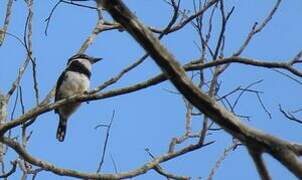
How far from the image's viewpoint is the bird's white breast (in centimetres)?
580

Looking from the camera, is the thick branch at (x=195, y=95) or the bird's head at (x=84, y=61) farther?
the bird's head at (x=84, y=61)

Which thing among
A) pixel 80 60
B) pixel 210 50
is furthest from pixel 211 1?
pixel 80 60

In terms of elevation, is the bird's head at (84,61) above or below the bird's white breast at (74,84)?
above

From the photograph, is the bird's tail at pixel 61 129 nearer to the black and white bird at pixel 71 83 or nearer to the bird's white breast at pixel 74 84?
the black and white bird at pixel 71 83

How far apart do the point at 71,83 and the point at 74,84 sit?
3 cm

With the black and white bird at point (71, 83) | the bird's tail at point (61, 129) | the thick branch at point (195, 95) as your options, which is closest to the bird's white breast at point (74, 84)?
the black and white bird at point (71, 83)

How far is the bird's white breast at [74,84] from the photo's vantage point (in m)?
5.80

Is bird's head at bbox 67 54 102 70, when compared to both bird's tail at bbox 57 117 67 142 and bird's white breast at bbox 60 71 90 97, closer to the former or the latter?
bird's white breast at bbox 60 71 90 97

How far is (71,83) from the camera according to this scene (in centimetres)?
582

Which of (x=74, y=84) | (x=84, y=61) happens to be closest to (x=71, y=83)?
(x=74, y=84)

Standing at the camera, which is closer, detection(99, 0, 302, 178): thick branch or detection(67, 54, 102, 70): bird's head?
detection(99, 0, 302, 178): thick branch

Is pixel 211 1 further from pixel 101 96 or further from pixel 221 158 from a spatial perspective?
pixel 101 96

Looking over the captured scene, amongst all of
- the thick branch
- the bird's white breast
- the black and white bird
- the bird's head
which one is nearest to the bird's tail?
the black and white bird

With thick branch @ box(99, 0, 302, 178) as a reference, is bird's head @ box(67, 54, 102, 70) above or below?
above
